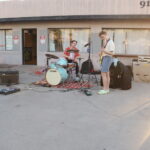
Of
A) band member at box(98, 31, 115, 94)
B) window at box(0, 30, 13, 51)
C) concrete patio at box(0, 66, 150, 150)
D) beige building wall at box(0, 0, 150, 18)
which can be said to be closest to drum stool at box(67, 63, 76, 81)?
concrete patio at box(0, 66, 150, 150)

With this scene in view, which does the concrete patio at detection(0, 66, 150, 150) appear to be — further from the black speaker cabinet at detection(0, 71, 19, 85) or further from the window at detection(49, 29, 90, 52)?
the window at detection(49, 29, 90, 52)

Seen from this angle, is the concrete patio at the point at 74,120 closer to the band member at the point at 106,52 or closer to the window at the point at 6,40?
the band member at the point at 106,52

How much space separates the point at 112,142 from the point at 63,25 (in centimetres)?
973

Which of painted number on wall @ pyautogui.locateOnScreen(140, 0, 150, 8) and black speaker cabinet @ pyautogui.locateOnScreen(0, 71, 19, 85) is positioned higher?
painted number on wall @ pyautogui.locateOnScreen(140, 0, 150, 8)

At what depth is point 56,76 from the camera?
25.5ft

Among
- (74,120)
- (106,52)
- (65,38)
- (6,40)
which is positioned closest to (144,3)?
(65,38)

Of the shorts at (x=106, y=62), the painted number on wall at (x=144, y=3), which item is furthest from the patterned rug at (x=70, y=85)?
the painted number on wall at (x=144, y=3)

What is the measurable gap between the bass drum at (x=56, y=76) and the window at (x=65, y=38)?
A: 506cm

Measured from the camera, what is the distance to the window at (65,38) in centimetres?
1268

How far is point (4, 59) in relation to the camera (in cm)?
1409

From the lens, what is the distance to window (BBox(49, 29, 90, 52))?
499 inches

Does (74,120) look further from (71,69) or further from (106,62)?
(71,69)

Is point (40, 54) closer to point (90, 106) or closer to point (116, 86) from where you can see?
point (116, 86)

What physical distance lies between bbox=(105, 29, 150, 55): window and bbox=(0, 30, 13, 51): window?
592cm
